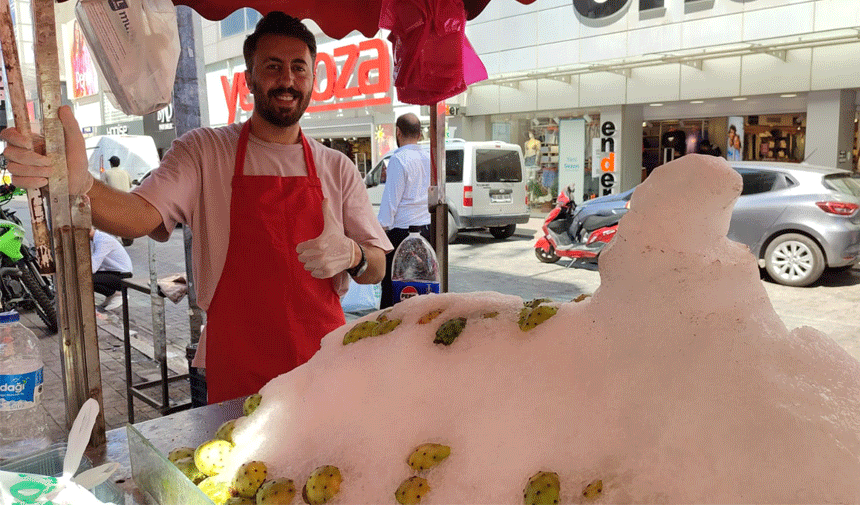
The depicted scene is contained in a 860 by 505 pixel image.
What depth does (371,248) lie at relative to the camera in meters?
2.34

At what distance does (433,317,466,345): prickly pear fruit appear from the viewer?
1.30m

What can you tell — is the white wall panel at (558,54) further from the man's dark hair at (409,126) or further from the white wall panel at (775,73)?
the man's dark hair at (409,126)

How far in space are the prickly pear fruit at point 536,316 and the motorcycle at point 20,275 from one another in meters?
5.96

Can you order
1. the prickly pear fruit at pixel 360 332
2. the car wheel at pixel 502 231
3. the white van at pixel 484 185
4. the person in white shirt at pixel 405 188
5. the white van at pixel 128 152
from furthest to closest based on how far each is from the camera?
the white van at pixel 128 152
the car wheel at pixel 502 231
the white van at pixel 484 185
the person in white shirt at pixel 405 188
the prickly pear fruit at pixel 360 332

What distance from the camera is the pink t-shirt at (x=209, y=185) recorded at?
6.94 ft

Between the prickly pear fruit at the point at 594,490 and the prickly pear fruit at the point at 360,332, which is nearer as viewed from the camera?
the prickly pear fruit at the point at 594,490

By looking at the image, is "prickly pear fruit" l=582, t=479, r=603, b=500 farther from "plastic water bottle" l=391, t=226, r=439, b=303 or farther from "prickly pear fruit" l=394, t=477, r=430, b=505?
"plastic water bottle" l=391, t=226, r=439, b=303

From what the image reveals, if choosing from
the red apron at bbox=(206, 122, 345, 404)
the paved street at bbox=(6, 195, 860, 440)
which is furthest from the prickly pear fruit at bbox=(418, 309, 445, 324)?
the paved street at bbox=(6, 195, 860, 440)

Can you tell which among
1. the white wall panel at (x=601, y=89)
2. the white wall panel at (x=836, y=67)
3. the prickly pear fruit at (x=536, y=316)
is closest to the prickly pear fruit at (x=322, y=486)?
the prickly pear fruit at (x=536, y=316)

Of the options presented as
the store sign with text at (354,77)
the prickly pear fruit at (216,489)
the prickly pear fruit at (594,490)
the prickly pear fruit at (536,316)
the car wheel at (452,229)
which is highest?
the store sign with text at (354,77)

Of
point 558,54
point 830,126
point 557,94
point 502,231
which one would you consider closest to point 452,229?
point 502,231

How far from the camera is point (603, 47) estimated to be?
13.7 meters

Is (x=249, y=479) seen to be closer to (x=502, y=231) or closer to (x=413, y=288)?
(x=413, y=288)

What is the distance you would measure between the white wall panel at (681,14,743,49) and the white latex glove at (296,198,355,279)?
12.0 metres
